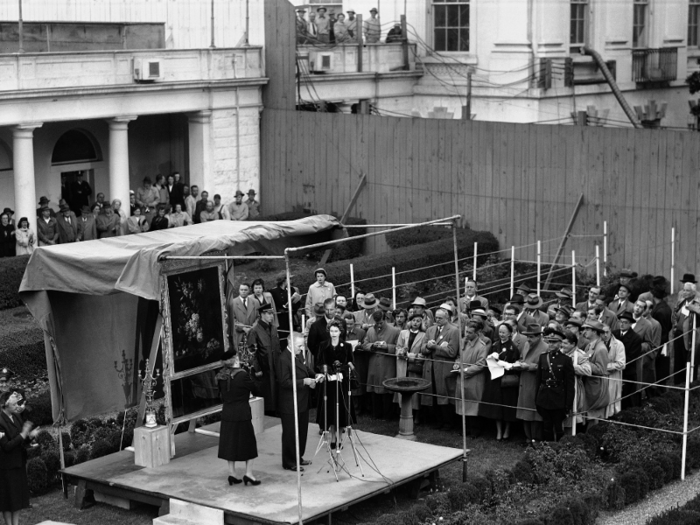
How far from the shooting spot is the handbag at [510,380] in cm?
1733

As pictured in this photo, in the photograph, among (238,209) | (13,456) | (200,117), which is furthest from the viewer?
(200,117)

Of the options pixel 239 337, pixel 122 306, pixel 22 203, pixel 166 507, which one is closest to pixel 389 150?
pixel 22 203

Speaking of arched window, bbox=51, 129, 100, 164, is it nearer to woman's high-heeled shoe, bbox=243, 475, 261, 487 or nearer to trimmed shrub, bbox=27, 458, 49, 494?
trimmed shrub, bbox=27, 458, 49, 494

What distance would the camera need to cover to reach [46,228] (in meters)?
27.0

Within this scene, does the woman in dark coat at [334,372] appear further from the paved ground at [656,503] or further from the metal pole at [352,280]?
the metal pole at [352,280]

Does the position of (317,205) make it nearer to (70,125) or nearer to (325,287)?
(70,125)

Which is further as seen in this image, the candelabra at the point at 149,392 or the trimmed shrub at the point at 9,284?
the trimmed shrub at the point at 9,284

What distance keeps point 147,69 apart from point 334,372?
14881mm

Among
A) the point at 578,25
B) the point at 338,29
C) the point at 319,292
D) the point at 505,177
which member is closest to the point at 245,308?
the point at 319,292

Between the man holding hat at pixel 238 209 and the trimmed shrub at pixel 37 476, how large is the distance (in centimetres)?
1514

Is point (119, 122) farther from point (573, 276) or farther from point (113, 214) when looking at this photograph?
point (573, 276)

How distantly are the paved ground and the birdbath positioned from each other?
3311mm

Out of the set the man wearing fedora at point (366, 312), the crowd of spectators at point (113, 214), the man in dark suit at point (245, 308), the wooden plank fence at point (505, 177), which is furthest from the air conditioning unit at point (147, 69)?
the man wearing fedora at point (366, 312)

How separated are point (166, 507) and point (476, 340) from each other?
17.6ft
